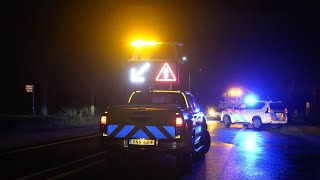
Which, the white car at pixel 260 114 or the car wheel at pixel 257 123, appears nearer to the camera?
the white car at pixel 260 114

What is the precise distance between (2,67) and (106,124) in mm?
35049

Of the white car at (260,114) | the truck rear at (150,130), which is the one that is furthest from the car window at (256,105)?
the truck rear at (150,130)

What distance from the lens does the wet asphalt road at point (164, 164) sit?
9523 mm

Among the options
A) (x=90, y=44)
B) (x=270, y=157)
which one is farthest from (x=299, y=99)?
(x=270, y=157)

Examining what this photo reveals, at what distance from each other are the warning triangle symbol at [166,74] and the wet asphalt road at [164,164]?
1244 centimetres

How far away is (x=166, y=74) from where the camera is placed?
2764 centimetres

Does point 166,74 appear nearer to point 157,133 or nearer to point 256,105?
point 256,105

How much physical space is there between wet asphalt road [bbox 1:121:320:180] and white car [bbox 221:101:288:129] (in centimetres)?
1025

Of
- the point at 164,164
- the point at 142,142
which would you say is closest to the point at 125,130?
the point at 142,142

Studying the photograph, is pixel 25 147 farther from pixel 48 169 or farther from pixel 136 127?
pixel 136 127

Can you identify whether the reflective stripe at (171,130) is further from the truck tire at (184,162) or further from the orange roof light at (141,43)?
the orange roof light at (141,43)

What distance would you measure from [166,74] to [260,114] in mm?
6001

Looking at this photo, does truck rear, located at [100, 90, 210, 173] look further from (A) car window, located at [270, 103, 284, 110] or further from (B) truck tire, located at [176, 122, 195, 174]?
(A) car window, located at [270, 103, 284, 110]

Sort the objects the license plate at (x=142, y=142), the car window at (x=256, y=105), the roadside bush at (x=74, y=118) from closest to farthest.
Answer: the license plate at (x=142, y=142) → the car window at (x=256, y=105) → the roadside bush at (x=74, y=118)
